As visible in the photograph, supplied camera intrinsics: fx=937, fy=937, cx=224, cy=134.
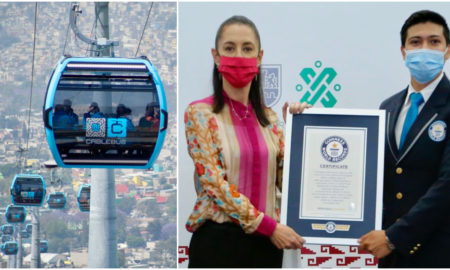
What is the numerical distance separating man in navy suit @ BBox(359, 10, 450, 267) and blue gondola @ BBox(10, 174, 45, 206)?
84.6 feet

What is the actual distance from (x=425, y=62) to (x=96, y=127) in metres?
10.1

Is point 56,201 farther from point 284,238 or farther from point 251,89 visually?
point 284,238

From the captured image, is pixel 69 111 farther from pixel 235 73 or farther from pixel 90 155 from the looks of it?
pixel 235 73

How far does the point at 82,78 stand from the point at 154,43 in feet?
251

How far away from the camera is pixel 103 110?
44.4 ft

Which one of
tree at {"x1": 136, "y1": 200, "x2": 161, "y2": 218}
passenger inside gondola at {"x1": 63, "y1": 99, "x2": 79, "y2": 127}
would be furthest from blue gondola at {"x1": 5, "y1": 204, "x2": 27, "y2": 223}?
passenger inside gondola at {"x1": 63, "y1": 99, "x2": 79, "y2": 127}

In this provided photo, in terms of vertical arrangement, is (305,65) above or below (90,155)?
above

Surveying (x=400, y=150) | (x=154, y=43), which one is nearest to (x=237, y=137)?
(x=400, y=150)

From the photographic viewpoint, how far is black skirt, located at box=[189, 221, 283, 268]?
4152 mm

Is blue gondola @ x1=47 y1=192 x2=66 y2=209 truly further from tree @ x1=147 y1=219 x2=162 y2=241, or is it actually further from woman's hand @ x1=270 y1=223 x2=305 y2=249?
woman's hand @ x1=270 y1=223 x2=305 y2=249

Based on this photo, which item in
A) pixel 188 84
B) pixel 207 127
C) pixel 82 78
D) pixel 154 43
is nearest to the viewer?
pixel 207 127

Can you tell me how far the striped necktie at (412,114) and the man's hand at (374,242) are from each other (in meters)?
0.44

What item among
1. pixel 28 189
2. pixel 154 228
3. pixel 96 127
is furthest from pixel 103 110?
pixel 154 228

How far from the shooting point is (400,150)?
4.36m
